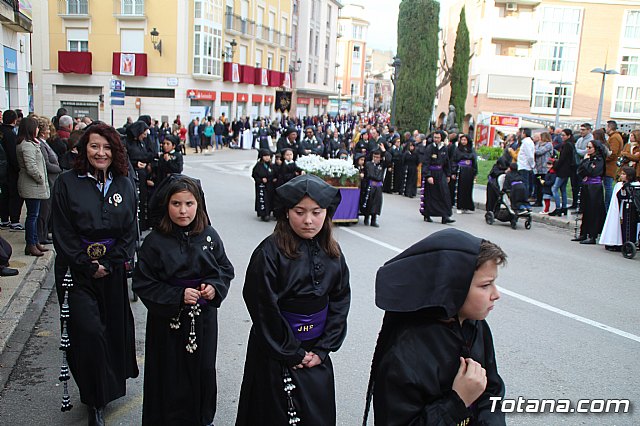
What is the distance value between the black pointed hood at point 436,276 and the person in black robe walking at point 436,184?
455 inches

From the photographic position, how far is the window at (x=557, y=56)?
49031mm

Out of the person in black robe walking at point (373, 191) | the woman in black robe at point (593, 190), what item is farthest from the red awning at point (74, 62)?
the woman in black robe at point (593, 190)

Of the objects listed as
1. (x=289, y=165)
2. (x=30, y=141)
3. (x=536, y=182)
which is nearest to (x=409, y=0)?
(x=536, y=182)

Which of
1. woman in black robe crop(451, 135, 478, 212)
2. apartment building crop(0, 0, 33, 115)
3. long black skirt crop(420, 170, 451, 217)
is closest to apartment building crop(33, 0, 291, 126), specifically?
apartment building crop(0, 0, 33, 115)

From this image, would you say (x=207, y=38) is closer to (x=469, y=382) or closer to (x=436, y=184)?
(x=436, y=184)

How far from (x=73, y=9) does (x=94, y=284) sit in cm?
3882

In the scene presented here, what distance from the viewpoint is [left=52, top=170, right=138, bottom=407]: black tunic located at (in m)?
4.35

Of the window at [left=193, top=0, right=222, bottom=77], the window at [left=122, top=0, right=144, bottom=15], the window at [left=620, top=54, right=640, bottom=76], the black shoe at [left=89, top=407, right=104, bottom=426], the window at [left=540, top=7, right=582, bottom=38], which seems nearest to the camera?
the black shoe at [left=89, top=407, right=104, bottom=426]

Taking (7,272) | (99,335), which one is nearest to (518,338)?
(99,335)

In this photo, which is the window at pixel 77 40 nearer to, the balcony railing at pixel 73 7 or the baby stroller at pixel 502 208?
the balcony railing at pixel 73 7

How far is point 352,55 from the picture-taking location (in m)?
108

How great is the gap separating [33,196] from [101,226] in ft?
16.2

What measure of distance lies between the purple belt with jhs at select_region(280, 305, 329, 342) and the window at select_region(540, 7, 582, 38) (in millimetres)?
50789

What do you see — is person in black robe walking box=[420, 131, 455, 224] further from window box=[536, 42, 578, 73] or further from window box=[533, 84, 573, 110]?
window box=[536, 42, 578, 73]
